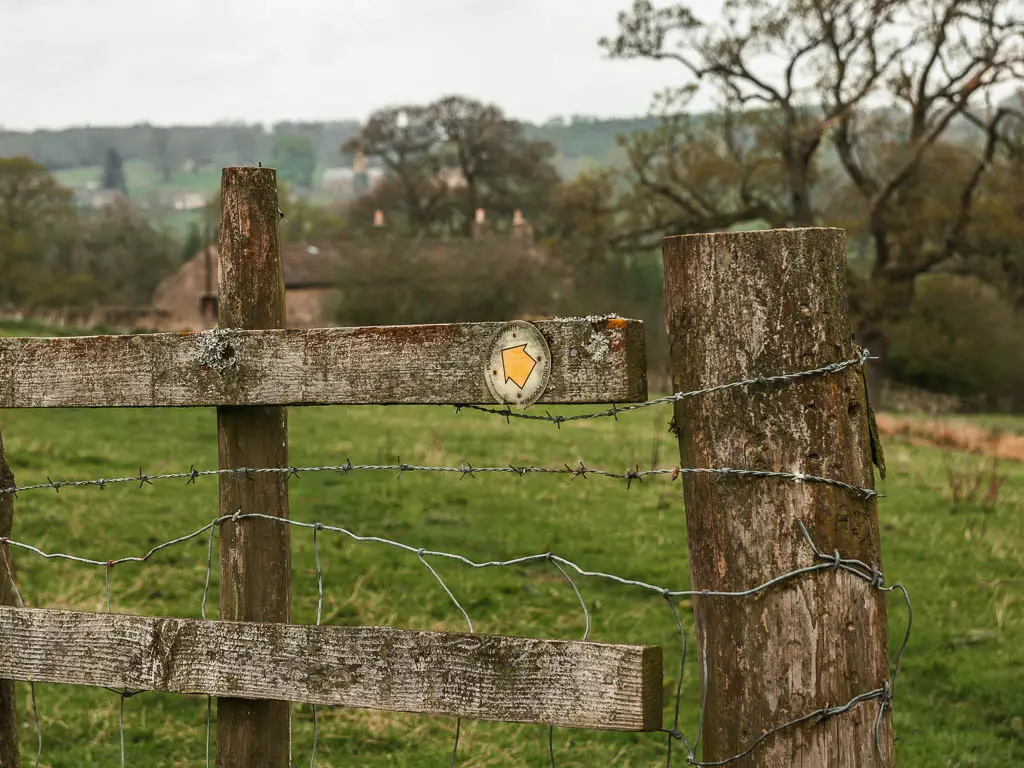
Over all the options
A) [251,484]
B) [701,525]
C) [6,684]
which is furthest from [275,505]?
[6,684]

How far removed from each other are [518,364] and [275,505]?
0.97 meters

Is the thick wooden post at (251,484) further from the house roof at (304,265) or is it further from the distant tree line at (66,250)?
the house roof at (304,265)

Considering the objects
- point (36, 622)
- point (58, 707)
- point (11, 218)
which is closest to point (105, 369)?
point (36, 622)

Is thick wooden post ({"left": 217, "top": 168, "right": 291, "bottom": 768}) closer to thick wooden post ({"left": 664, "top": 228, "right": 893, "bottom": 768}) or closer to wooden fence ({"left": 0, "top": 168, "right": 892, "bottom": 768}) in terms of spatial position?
wooden fence ({"left": 0, "top": 168, "right": 892, "bottom": 768})

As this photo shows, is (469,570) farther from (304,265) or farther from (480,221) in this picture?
(480,221)

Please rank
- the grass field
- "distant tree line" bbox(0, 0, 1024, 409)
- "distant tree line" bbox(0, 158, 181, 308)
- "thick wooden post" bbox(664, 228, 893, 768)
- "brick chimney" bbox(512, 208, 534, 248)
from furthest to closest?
"distant tree line" bbox(0, 158, 181, 308) → "brick chimney" bbox(512, 208, 534, 248) → "distant tree line" bbox(0, 0, 1024, 409) → the grass field → "thick wooden post" bbox(664, 228, 893, 768)

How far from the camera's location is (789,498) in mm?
2643

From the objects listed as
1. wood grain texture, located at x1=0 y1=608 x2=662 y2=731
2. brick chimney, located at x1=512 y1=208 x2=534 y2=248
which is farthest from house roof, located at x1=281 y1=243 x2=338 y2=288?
wood grain texture, located at x1=0 y1=608 x2=662 y2=731

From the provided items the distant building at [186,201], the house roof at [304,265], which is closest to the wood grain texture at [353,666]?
the house roof at [304,265]

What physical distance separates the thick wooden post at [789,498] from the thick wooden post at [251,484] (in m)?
1.29

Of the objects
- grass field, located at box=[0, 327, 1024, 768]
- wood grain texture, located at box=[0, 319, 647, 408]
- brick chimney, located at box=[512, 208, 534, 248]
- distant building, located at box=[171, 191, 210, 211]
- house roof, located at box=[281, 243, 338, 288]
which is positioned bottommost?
grass field, located at box=[0, 327, 1024, 768]

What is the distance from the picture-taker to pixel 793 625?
2.64 m

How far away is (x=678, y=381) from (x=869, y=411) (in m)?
0.46

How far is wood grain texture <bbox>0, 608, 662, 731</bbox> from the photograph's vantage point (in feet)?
8.72
